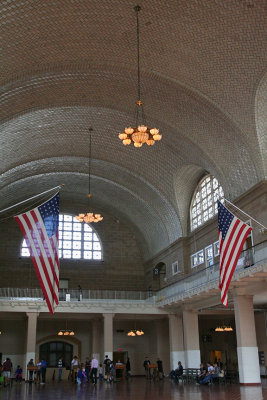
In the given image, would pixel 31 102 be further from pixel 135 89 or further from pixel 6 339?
pixel 6 339

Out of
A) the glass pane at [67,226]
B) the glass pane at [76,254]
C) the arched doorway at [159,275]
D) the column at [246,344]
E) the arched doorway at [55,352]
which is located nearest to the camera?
the column at [246,344]

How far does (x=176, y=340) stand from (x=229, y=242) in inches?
615

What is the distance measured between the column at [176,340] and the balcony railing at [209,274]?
1711 millimetres

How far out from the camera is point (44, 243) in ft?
45.6

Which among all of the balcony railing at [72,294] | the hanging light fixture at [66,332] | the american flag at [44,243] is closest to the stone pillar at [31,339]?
the balcony railing at [72,294]

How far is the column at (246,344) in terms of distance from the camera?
2042 cm

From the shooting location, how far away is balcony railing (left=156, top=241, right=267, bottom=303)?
19219 millimetres

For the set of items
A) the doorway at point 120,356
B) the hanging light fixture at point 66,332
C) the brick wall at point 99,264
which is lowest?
the doorway at point 120,356

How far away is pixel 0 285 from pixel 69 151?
13.8 m

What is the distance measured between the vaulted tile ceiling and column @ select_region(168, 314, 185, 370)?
221 inches

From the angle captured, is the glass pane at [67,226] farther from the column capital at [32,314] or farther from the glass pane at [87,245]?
the column capital at [32,314]

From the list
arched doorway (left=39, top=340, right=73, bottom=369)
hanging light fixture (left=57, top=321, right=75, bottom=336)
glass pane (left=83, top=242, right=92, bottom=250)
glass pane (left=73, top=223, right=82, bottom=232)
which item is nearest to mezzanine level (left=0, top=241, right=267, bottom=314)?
hanging light fixture (left=57, top=321, right=75, bottom=336)

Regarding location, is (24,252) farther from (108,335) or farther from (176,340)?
(176,340)

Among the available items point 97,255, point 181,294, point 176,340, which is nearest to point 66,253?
point 97,255
